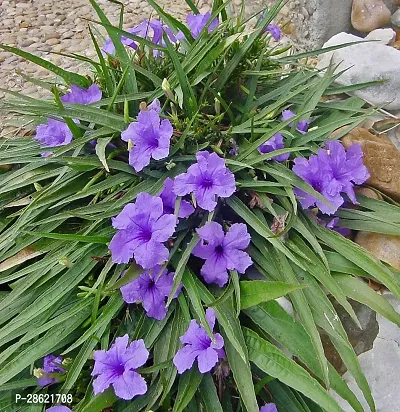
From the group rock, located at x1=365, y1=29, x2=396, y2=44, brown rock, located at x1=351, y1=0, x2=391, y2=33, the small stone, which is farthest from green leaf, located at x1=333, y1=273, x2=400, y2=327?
the small stone

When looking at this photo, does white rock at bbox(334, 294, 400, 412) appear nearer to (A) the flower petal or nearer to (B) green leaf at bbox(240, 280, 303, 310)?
(B) green leaf at bbox(240, 280, 303, 310)

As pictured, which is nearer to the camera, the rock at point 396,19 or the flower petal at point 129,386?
the flower petal at point 129,386

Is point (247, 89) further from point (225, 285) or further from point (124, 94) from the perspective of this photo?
point (225, 285)

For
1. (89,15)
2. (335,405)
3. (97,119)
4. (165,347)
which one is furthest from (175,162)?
(89,15)

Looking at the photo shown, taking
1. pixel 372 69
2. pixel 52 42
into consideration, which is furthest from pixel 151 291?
pixel 52 42

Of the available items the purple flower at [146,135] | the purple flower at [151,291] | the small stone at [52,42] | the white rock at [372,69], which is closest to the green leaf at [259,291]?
the purple flower at [151,291]

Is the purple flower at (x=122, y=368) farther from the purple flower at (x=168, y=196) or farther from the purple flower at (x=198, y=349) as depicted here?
the purple flower at (x=168, y=196)
